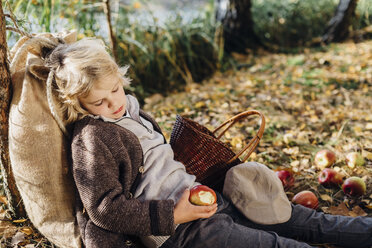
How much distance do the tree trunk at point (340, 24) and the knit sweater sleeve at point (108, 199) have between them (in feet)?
17.5

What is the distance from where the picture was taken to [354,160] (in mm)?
2766

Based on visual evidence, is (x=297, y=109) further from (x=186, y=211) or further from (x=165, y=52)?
(x=186, y=211)

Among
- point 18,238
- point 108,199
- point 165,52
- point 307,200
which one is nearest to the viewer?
point 108,199

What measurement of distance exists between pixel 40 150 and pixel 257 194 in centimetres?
121

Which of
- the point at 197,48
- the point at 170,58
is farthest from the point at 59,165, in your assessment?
the point at 197,48

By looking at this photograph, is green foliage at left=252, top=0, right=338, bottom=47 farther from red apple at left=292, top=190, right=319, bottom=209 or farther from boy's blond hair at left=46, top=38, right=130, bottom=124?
boy's blond hair at left=46, top=38, right=130, bottom=124

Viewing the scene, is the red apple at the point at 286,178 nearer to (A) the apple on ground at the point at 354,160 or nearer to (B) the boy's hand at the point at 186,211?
(A) the apple on ground at the point at 354,160

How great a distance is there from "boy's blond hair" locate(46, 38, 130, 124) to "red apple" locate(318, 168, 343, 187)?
5.82 feet

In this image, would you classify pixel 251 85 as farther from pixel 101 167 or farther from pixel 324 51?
pixel 101 167

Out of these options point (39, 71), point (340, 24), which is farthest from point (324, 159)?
point (340, 24)

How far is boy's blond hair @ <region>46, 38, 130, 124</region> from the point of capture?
1.62m

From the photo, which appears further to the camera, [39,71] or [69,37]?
[69,37]

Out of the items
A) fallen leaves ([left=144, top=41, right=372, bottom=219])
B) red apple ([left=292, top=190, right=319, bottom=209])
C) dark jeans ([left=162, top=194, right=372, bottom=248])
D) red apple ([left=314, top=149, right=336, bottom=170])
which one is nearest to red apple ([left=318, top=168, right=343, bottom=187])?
fallen leaves ([left=144, top=41, right=372, bottom=219])

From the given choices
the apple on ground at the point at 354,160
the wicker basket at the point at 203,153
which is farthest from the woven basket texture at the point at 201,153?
the apple on ground at the point at 354,160
